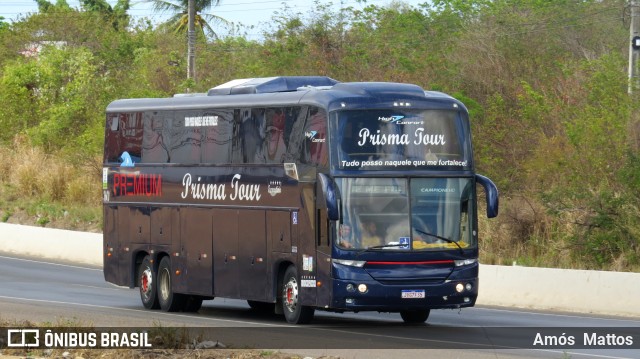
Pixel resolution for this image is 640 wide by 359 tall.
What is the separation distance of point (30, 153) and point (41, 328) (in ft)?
121

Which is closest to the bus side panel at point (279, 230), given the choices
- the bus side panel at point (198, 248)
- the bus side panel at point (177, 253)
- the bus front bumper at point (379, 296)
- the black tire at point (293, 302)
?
the black tire at point (293, 302)

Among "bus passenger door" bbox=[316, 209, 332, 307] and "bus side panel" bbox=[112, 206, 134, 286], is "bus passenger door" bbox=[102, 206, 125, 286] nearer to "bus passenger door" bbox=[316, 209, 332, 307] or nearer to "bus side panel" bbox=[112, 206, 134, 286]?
"bus side panel" bbox=[112, 206, 134, 286]

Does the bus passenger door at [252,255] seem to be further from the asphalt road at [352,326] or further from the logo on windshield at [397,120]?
the logo on windshield at [397,120]

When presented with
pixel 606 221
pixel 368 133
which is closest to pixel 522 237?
pixel 606 221

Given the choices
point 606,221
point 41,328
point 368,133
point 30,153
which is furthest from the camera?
point 30,153

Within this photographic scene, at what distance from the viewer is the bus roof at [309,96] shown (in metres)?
19.8

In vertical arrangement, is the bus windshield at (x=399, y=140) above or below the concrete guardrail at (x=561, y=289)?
above

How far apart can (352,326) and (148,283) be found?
527 cm

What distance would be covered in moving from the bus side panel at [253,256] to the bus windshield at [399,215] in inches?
96.3

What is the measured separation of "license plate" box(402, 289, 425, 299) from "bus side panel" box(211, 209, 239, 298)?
12.8 feet

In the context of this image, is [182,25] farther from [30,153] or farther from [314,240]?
[314,240]

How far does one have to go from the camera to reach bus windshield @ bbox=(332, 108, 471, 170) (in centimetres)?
1944

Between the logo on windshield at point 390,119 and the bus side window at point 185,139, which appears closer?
the logo on windshield at point 390,119

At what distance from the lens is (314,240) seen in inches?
780
